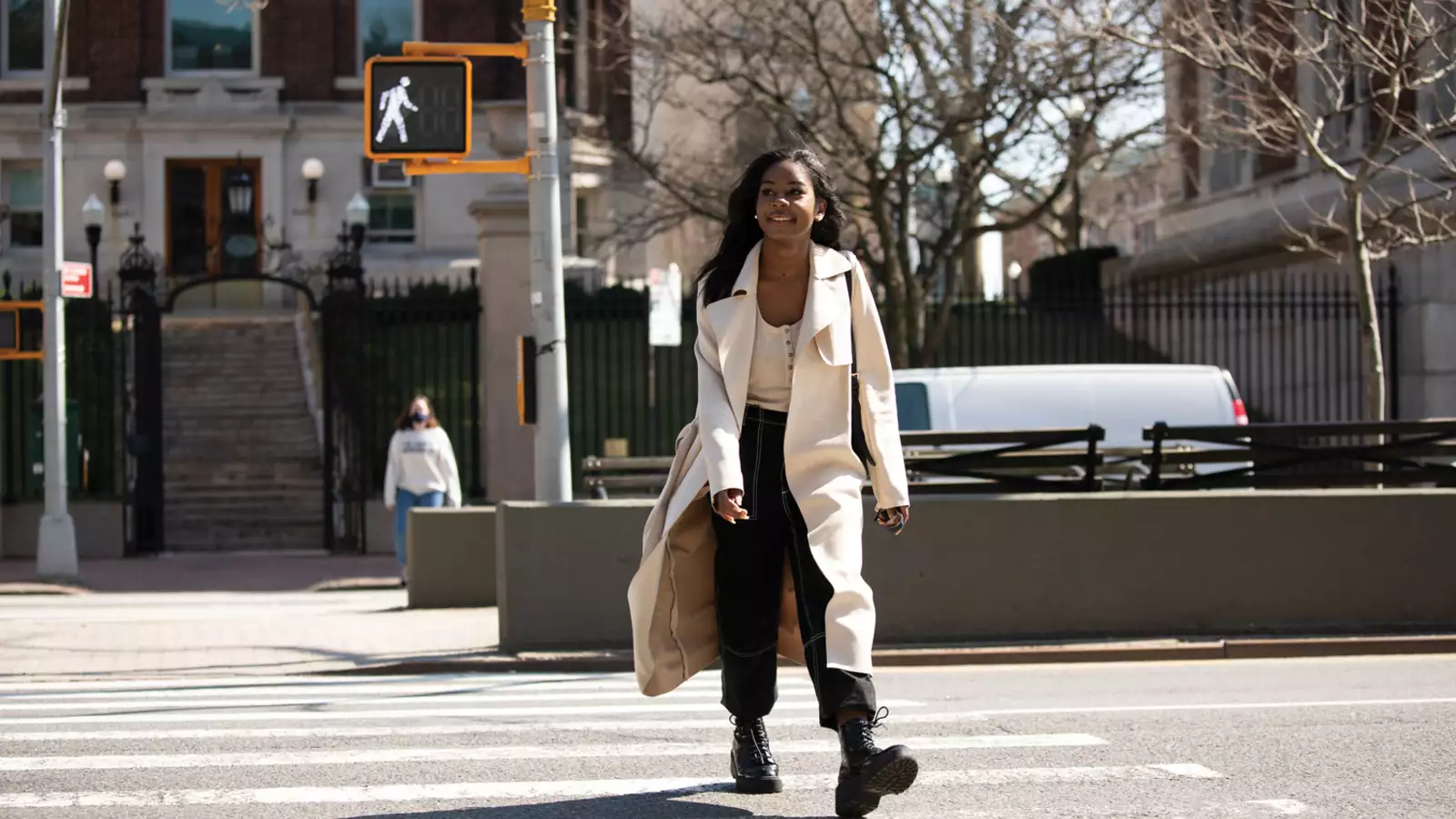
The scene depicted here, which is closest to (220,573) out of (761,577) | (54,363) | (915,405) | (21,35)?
(54,363)

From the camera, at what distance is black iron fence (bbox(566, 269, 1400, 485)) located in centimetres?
2161

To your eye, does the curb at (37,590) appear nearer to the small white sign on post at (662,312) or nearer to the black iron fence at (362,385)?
the black iron fence at (362,385)

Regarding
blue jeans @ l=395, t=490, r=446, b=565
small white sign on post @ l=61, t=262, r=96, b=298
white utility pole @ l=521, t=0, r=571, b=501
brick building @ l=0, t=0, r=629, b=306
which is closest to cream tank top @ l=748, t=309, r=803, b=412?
white utility pole @ l=521, t=0, r=571, b=501

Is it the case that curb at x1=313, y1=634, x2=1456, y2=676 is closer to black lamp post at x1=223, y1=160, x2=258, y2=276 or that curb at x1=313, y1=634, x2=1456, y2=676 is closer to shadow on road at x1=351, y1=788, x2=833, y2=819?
shadow on road at x1=351, y1=788, x2=833, y2=819

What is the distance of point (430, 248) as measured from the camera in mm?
35656

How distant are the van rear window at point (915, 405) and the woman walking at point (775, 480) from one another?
10.6m

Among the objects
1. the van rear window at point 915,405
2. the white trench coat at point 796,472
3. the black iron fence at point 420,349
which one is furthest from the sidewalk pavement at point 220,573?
the white trench coat at point 796,472

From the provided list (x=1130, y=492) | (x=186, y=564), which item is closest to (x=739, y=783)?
(x=1130, y=492)

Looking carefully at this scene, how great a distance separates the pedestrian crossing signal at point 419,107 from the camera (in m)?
12.3

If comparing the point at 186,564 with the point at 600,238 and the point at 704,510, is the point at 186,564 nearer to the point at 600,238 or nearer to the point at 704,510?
the point at 600,238

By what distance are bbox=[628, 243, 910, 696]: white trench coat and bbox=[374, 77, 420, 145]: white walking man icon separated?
22.9 feet

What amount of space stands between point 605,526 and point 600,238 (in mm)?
15104

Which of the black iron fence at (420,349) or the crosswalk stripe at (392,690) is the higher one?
the black iron fence at (420,349)

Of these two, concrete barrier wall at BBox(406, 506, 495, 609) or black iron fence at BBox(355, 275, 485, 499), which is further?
black iron fence at BBox(355, 275, 485, 499)
